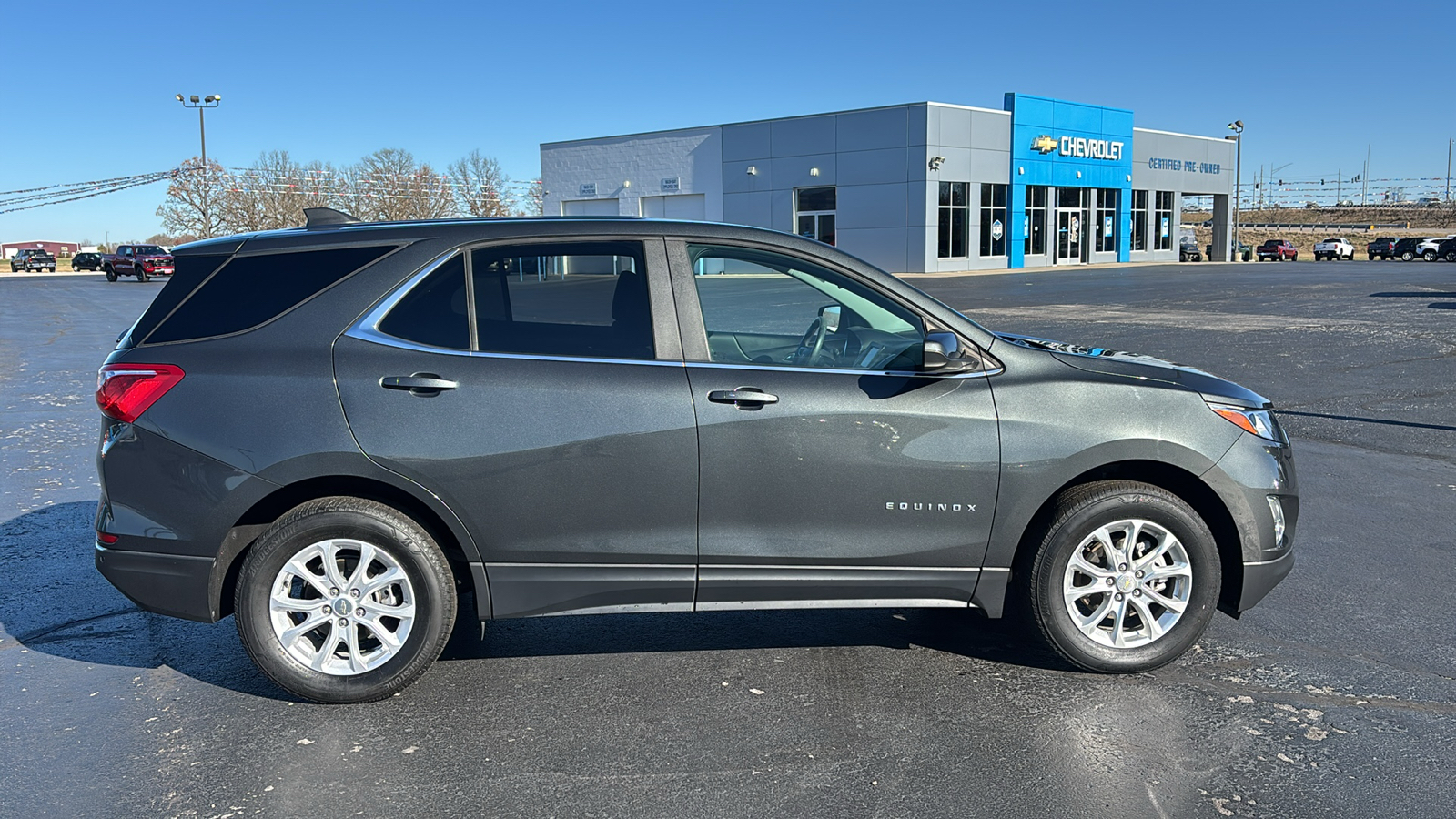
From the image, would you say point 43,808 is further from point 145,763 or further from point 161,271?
point 161,271

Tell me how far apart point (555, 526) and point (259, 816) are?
1.34 m

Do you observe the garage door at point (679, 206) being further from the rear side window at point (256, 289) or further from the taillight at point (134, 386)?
the taillight at point (134, 386)

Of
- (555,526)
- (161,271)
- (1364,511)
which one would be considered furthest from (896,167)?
(555,526)

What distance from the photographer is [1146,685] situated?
4.32m

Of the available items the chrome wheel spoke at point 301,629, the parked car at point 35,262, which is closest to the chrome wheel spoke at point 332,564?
the chrome wheel spoke at point 301,629

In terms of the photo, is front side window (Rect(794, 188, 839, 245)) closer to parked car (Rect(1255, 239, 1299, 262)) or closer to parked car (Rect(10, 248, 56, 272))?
parked car (Rect(1255, 239, 1299, 262))

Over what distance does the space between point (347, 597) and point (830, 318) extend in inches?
84.6

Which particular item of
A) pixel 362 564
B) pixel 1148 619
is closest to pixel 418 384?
pixel 362 564

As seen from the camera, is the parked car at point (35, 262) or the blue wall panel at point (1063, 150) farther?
the parked car at point (35, 262)

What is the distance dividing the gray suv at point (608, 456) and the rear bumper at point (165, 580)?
1 cm

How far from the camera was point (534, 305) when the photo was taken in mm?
4391

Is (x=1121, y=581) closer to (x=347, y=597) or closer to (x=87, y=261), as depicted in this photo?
(x=347, y=597)

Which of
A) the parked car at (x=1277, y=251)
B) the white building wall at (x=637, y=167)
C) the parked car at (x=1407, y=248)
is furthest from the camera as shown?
the parked car at (x=1277, y=251)

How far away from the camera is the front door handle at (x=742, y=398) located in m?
4.09
